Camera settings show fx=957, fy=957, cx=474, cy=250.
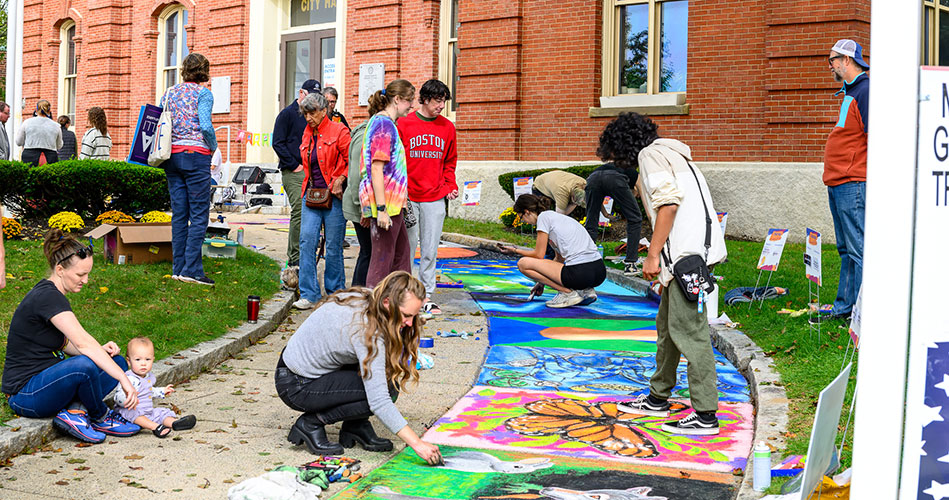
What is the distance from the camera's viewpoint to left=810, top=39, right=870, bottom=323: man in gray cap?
716 cm

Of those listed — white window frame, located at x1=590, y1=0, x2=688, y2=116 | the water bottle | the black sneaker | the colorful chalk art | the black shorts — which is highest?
white window frame, located at x1=590, y1=0, x2=688, y2=116

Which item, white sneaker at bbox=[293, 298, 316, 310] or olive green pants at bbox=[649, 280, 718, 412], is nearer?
olive green pants at bbox=[649, 280, 718, 412]

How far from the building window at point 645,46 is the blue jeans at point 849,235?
8.56 metres

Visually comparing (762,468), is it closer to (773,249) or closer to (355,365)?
(355,365)

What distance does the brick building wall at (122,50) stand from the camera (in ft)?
74.2

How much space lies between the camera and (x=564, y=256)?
9.68 metres

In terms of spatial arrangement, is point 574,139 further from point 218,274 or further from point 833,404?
point 833,404

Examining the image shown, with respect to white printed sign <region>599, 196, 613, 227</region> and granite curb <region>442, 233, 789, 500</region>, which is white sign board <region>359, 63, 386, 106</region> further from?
granite curb <region>442, 233, 789, 500</region>

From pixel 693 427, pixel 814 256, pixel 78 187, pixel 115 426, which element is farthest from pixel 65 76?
pixel 693 427

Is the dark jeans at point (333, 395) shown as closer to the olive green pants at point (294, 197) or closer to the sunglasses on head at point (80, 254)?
the sunglasses on head at point (80, 254)

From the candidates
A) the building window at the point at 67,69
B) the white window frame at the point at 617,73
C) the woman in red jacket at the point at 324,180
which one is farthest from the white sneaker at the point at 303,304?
the building window at the point at 67,69

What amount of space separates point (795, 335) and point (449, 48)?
13104 millimetres

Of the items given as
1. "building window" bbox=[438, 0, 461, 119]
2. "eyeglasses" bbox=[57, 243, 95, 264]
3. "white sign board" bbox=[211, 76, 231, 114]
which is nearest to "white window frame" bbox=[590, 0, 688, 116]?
"building window" bbox=[438, 0, 461, 119]

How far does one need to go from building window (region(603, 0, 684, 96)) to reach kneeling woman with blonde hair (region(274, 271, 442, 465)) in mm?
11901
